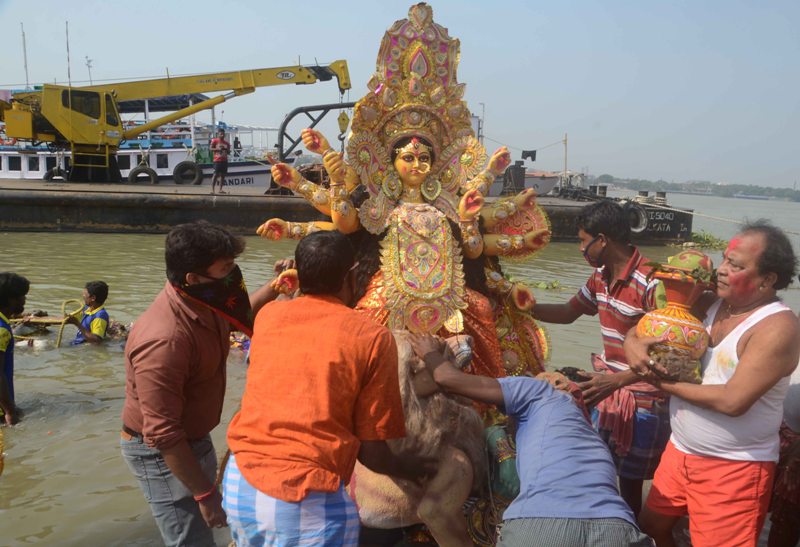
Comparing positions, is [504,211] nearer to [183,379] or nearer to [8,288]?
[183,379]

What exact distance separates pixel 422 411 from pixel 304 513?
926 millimetres

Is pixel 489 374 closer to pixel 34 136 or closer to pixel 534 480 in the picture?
pixel 534 480

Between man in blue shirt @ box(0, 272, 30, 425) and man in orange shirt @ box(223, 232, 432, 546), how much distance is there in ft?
10.5

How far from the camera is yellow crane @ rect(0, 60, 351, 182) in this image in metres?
19.5

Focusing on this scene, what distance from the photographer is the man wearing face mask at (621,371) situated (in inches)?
128

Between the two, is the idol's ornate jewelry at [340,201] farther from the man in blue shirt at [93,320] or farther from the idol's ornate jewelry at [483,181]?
the man in blue shirt at [93,320]

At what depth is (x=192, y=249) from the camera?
8.08 ft

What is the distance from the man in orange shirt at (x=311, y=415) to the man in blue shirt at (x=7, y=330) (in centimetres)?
319

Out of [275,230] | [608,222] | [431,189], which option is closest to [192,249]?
[275,230]

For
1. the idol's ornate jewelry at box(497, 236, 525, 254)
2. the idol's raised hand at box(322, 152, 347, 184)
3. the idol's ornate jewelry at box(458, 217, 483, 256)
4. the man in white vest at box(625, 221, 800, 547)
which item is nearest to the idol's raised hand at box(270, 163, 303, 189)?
the idol's raised hand at box(322, 152, 347, 184)

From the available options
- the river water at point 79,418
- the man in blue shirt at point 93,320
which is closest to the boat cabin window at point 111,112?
the river water at point 79,418

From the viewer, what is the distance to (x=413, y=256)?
3773 millimetres

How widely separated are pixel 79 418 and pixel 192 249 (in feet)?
11.9

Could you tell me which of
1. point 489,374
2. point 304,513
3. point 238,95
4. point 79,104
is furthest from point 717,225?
point 304,513
